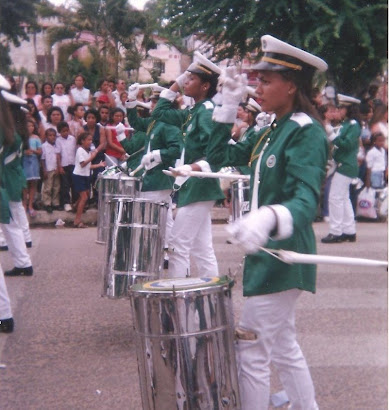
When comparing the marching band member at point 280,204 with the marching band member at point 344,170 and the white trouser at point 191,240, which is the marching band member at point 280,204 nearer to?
the white trouser at point 191,240

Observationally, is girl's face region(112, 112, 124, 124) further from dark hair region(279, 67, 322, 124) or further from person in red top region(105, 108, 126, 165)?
dark hair region(279, 67, 322, 124)

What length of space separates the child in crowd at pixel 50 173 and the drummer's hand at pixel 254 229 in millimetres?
9123

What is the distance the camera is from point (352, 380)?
16.3 ft

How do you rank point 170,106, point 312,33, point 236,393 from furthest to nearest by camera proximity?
1. point 312,33
2. point 170,106
3. point 236,393

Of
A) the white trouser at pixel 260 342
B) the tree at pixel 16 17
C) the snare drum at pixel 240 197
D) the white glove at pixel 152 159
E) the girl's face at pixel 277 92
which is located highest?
the tree at pixel 16 17

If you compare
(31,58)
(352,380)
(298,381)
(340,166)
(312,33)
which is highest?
(31,58)

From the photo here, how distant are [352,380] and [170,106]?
3.33m

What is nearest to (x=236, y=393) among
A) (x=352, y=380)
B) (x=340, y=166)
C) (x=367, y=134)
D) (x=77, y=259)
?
(x=352, y=380)

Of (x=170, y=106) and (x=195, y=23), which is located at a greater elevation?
(x=195, y=23)

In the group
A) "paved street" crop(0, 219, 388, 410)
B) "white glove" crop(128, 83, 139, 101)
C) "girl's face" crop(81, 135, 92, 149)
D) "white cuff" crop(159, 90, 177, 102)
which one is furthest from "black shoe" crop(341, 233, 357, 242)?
"white cuff" crop(159, 90, 177, 102)

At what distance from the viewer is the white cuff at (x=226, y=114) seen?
382cm

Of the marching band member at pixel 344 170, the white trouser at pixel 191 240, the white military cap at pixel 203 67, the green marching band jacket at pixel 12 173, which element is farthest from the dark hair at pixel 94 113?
the white military cap at pixel 203 67

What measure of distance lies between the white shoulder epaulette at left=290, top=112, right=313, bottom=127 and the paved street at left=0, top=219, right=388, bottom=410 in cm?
180

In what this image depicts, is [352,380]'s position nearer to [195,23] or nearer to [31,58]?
[195,23]
